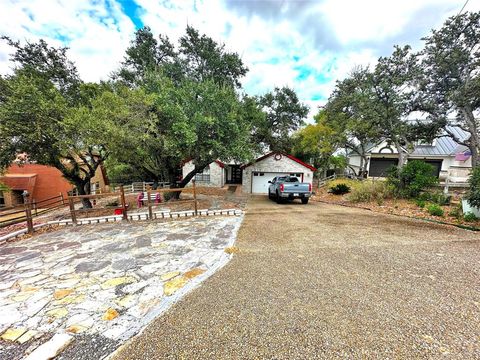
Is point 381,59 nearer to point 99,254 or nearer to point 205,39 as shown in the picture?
point 205,39

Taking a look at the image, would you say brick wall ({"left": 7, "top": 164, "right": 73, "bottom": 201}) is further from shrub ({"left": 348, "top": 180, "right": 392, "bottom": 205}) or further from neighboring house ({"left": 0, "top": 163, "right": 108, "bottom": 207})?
shrub ({"left": 348, "top": 180, "right": 392, "bottom": 205})

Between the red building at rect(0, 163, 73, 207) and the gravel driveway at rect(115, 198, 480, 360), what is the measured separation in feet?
66.9

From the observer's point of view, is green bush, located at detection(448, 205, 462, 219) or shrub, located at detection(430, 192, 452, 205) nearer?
green bush, located at detection(448, 205, 462, 219)

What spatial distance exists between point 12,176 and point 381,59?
2894cm

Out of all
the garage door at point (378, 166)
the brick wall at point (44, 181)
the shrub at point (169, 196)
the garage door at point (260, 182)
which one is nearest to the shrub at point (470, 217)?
the garage door at point (260, 182)

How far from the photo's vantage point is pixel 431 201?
329 inches

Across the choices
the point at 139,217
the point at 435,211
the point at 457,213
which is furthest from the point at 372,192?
the point at 139,217

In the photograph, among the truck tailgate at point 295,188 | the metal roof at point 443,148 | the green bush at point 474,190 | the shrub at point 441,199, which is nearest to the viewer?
the green bush at point 474,190

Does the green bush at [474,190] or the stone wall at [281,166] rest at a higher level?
the stone wall at [281,166]

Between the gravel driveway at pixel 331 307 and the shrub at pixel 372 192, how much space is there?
5.46m

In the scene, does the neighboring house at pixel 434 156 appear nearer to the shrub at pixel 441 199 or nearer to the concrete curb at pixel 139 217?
the shrub at pixel 441 199

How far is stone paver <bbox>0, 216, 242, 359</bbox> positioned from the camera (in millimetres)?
2170

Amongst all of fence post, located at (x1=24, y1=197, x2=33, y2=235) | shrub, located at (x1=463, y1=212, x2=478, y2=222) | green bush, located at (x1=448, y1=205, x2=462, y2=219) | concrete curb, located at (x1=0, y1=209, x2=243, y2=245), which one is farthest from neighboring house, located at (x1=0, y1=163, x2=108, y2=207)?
shrub, located at (x1=463, y1=212, x2=478, y2=222)

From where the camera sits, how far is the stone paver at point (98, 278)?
2.17 metres
